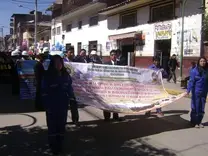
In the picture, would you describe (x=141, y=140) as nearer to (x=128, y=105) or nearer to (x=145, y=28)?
(x=128, y=105)

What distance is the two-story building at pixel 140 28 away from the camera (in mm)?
20766

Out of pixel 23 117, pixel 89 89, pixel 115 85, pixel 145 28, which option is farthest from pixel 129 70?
pixel 145 28

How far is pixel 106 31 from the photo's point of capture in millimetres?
30766

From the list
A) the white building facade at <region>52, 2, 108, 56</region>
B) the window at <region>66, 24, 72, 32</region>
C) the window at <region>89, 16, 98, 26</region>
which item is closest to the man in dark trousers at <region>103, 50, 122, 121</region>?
the white building facade at <region>52, 2, 108, 56</region>

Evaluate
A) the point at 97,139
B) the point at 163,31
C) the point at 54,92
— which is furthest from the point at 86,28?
the point at 54,92

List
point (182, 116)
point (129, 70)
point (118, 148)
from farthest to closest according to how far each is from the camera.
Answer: point (182, 116), point (129, 70), point (118, 148)

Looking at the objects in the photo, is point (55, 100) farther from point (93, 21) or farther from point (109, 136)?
point (93, 21)

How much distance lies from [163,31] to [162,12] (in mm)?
1186

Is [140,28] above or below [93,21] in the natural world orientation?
below

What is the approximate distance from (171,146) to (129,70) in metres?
2.43

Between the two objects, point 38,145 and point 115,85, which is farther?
point 115,85

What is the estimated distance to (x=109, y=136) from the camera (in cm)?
752

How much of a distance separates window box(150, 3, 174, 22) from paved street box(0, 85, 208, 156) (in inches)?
510

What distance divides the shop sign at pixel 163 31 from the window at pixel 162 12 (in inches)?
14.5
